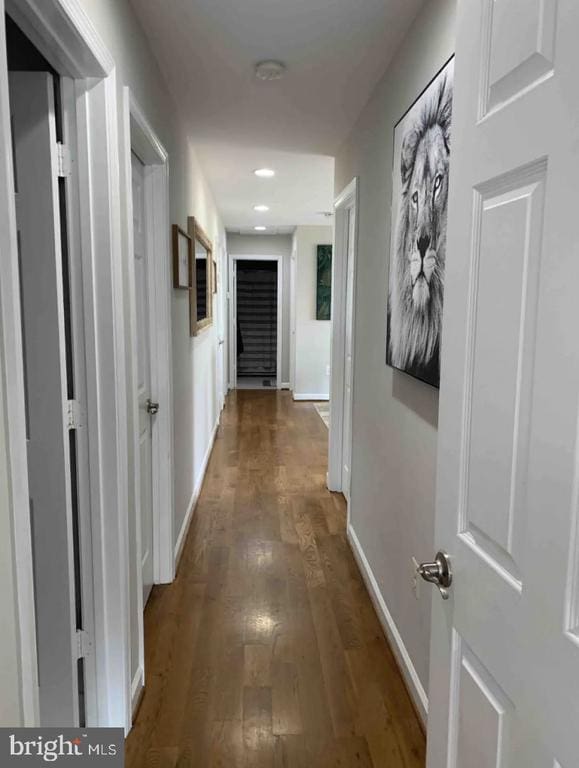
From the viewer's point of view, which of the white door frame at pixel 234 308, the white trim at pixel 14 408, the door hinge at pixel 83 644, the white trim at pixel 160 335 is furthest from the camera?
the white door frame at pixel 234 308

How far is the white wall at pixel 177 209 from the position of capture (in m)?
1.63

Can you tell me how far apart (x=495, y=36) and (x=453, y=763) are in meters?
1.22

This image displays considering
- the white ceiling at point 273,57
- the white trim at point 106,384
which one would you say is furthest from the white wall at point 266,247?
the white trim at point 106,384

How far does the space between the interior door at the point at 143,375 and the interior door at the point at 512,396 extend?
1555 mm

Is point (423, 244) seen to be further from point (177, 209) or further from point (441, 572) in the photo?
point (177, 209)

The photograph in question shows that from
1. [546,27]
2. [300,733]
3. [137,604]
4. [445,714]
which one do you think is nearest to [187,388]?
[137,604]

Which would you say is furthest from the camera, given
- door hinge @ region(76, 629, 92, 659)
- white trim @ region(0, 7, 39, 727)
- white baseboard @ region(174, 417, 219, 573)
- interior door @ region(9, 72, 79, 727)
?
white baseboard @ region(174, 417, 219, 573)

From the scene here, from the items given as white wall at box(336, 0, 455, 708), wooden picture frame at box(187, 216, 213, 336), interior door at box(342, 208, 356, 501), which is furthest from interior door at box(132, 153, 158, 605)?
interior door at box(342, 208, 356, 501)

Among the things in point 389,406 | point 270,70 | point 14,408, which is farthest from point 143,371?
point 14,408

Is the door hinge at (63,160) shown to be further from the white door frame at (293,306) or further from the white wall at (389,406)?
the white door frame at (293,306)

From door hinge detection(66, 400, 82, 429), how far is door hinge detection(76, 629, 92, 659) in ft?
2.07

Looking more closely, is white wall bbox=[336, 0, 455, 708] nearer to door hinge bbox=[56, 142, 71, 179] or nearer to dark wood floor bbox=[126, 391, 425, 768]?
dark wood floor bbox=[126, 391, 425, 768]

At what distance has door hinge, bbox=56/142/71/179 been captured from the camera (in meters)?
1.41

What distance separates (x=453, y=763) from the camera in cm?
98
